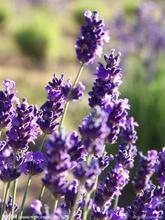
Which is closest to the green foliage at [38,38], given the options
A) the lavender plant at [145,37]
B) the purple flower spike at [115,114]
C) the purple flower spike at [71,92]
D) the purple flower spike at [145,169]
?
the lavender plant at [145,37]

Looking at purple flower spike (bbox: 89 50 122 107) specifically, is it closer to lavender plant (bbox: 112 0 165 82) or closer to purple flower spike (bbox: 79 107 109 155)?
purple flower spike (bbox: 79 107 109 155)

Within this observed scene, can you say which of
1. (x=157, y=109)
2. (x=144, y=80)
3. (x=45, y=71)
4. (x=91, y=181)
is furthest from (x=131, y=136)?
(x=45, y=71)

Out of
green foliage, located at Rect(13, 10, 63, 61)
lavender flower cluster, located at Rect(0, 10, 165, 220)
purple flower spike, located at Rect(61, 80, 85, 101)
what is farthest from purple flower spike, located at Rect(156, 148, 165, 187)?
green foliage, located at Rect(13, 10, 63, 61)

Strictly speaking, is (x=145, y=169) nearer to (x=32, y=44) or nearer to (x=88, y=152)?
(x=88, y=152)

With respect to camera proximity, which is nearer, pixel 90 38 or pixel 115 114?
pixel 115 114

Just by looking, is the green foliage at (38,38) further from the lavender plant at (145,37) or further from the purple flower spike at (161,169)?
the purple flower spike at (161,169)

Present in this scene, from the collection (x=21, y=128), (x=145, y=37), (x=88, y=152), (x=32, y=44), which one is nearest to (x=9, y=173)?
(x=21, y=128)

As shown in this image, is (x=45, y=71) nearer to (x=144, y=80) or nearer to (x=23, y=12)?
(x=144, y=80)
